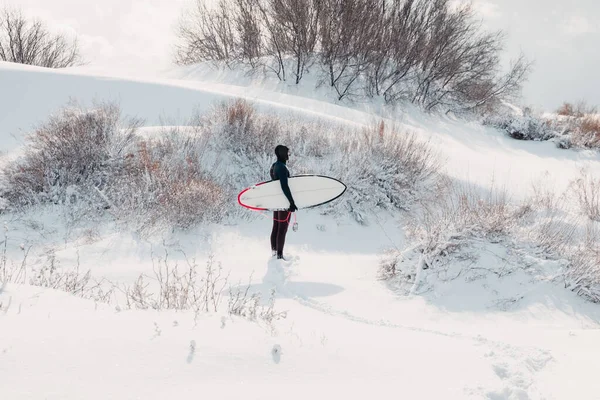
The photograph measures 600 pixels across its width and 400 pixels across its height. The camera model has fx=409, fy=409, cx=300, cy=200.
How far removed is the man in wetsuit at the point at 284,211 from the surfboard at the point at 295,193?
15cm

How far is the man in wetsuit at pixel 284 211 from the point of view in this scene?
5.80 m

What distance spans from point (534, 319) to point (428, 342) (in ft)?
7.62

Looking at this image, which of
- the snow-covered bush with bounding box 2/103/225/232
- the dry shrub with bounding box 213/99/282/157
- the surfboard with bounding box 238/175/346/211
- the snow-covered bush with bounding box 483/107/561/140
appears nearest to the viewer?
the surfboard with bounding box 238/175/346/211

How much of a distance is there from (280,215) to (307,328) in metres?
2.81

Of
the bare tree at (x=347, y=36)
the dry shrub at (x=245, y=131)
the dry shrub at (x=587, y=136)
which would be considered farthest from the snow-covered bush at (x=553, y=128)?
the dry shrub at (x=245, y=131)

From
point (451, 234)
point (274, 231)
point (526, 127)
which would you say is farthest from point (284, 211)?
point (526, 127)

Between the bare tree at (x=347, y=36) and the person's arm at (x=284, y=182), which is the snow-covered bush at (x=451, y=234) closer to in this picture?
the person's arm at (x=284, y=182)

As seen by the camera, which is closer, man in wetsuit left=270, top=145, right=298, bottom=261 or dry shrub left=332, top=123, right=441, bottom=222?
man in wetsuit left=270, top=145, right=298, bottom=261

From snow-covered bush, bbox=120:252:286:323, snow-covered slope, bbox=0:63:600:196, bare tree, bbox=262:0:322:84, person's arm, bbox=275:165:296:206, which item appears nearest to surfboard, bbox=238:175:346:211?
person's arm, bbox=275:165:296:206

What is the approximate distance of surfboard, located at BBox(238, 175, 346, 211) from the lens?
249 inches

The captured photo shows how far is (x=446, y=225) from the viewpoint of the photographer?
6004 mm

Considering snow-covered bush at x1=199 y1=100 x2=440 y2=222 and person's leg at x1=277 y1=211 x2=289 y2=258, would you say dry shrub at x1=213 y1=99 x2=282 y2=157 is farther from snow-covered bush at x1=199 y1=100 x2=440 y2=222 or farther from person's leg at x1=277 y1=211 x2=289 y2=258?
person's leg at x1=277 y1=211 x2=289 y2=258

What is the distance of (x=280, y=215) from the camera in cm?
610

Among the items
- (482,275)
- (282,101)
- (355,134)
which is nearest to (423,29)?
(282,101)
